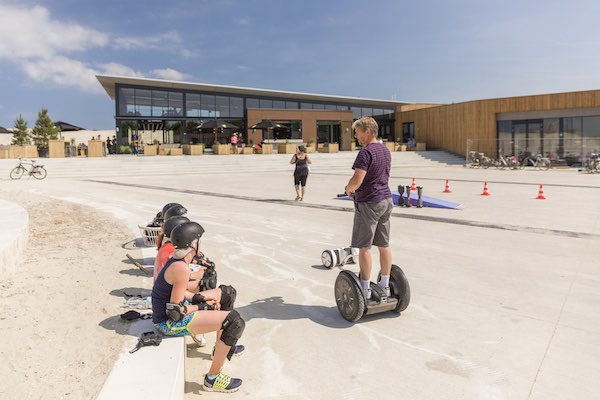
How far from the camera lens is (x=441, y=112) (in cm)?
3775

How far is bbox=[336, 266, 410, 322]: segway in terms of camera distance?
3.90m

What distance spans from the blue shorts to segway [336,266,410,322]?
1.50m

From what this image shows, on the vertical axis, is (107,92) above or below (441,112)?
above

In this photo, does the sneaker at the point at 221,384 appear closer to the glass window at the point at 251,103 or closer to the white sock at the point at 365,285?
the white sock at the point at 365,285

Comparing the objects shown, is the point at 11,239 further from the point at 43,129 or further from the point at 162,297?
the point at 43,129

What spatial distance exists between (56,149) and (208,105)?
16.9 meters

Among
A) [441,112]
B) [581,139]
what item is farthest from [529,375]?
[441,112]

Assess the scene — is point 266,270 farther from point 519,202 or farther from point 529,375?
point 519,202

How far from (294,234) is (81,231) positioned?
13.2 feet

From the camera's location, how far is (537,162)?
92.7ft

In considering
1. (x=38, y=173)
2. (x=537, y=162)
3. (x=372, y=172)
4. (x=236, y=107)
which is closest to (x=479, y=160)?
(x=537, y=162)

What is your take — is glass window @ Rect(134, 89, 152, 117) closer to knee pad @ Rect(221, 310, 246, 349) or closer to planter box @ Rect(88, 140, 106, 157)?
planter box @ Rect(88, 140, 106, 157)

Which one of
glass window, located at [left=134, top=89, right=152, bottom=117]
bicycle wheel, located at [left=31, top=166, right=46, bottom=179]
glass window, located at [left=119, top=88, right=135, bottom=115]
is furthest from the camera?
glass window, located at [left=134, top=89, right=152, bottom=117]

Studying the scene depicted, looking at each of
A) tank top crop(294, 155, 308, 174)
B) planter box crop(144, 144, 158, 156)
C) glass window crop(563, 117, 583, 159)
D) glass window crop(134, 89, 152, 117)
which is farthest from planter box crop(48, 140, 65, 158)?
glass window crop(563, 117, 583, 159)
